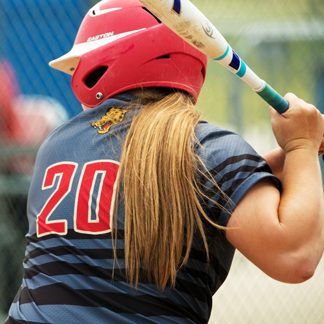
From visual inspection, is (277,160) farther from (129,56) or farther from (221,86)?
(221,86)

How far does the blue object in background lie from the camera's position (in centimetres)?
235

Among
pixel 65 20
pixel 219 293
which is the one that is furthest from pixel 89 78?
pixel 219 293

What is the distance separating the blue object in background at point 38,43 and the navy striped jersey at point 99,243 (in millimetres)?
1466

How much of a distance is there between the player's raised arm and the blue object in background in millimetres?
1773

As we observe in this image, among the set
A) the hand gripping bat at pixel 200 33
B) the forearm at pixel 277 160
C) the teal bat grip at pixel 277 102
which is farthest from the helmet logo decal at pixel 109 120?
the forearm at pixel 277 160

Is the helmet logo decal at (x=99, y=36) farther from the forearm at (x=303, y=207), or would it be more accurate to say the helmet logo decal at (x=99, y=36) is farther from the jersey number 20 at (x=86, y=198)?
the forearm at (x=303, y=207)

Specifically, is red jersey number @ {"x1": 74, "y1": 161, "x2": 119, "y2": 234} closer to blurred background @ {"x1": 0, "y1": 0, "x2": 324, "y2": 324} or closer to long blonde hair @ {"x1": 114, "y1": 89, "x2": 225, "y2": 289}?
long blonde hair @ {"x1": 114, "y1": 89, "x2": 225, "y2": 289}

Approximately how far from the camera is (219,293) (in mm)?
2512

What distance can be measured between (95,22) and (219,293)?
6.37ft

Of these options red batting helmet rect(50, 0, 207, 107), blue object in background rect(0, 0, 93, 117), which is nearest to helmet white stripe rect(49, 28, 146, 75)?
red batting helmet rect(50, 0, 207, 107)

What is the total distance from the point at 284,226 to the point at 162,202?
Result: 27 cm

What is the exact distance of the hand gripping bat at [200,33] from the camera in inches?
32.2

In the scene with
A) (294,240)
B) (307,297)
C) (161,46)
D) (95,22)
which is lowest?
(307,297)

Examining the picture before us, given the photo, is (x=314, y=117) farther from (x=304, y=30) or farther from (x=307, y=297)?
(x=307, y=297)
